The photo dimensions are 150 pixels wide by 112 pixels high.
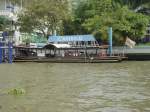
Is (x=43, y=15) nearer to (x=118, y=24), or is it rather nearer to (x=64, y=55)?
(x=118, y=24)

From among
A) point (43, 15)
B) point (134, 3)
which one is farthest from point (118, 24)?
point (43, 15)

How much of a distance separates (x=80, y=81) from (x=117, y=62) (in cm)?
2026

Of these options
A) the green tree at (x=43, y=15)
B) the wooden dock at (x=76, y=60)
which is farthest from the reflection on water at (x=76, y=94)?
the green tree at (x=43, y=15)

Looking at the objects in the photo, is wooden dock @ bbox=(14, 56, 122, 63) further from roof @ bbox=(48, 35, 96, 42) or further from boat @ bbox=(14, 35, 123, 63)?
roof @ bbox=(48, 35, 96, 42)

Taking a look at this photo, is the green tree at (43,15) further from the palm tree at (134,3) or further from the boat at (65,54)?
the boat at (65,54)

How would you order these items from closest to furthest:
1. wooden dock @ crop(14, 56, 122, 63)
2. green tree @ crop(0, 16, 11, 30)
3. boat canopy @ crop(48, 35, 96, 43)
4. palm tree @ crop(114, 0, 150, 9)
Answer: wooden dock @ crop(14, 56, 122, 63) < boat canopy @ crop(48, 35, 96, 43) < green tree @ crop(0, 16, 11, 30) < palm tree @ crop(114, 0, 150, 9)

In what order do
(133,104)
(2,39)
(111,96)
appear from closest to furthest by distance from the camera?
(133,104) → (111,96) → (2,39)

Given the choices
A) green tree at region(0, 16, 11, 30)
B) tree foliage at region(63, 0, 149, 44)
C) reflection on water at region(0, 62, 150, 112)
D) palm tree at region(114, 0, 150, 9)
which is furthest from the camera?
palm tree at region(114, 0, 150, 9)

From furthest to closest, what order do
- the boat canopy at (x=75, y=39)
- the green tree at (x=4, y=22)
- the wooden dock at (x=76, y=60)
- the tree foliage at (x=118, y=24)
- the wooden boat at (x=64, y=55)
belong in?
the green tree at (x=4, y=22)
the tree foliage at (x=118, y=24)
the boat canopy at (x=75, y=39)
the wooden boat at (x=64, y=55)
the wooden dock at (x=76, y=60)

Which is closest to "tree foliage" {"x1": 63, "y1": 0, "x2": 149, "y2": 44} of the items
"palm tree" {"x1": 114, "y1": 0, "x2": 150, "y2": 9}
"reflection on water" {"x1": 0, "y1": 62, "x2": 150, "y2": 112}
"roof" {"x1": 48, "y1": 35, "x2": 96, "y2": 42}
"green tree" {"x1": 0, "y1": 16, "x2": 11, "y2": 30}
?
"roof" {"x1": 48, "y1": 35, "x2": 96, "y2": 42}

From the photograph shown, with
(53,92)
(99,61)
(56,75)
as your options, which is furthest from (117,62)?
(53,92)

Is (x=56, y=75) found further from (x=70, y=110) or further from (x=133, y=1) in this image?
(x=133, y=1)

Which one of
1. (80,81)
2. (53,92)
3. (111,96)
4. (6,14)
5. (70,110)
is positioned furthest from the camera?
(6,14)

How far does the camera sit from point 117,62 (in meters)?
48.1
